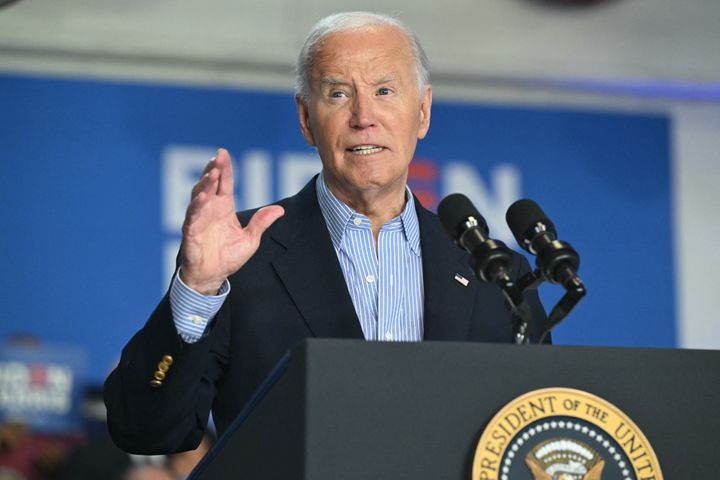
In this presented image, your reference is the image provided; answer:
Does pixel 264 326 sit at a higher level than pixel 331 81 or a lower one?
lower

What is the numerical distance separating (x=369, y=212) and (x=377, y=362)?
0.90 m

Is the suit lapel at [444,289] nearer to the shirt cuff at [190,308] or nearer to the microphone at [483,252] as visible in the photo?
the microphone at [483,252]

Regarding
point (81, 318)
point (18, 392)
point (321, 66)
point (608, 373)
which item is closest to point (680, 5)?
point (81, 318)

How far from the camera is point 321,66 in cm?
233

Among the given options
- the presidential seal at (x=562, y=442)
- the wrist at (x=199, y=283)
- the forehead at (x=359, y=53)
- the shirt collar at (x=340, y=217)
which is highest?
the forehead at (x=359, y=53)

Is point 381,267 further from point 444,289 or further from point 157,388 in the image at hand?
point 157,388

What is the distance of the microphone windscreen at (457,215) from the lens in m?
1.75

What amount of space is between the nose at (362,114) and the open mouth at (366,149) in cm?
4

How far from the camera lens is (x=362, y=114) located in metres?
2.26

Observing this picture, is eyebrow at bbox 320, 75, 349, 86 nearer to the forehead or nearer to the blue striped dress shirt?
the forehead

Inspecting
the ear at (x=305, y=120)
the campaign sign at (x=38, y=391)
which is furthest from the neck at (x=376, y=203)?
the campaign sign at (x=38, y=391)

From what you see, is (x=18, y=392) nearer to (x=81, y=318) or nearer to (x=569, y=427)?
(x=81, y=318)

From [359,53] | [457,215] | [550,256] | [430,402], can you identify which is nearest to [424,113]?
[359,53]

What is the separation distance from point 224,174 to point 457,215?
0.34m
